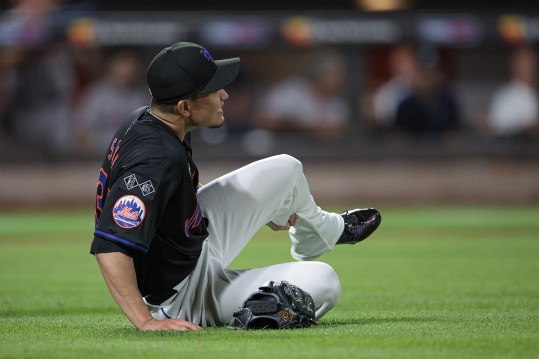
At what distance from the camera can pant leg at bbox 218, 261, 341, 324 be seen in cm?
442

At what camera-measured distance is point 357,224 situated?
5004mm

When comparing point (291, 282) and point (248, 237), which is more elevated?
point (248, 237)

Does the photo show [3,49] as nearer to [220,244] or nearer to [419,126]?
[419,126]

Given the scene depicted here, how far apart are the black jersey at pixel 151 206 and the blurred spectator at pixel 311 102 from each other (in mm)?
10522

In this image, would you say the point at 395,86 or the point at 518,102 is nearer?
the point at 518,102

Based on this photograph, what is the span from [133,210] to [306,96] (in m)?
11.3

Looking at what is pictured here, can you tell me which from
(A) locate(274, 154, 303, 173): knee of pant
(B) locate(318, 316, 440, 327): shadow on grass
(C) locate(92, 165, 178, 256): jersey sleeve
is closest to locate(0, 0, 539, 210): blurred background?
(B) locate(318, 316, 440, 327): shadow on grass

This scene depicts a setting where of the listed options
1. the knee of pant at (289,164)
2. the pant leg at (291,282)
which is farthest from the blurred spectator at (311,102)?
the pant leg at (291,282)

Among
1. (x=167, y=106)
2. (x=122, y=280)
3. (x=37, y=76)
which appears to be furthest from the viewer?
(x=37, y=76)

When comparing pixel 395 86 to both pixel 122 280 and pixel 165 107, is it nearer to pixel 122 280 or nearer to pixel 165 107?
pixel 165 107

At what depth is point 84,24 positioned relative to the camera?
578 inches

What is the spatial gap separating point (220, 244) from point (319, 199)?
10.1 meters

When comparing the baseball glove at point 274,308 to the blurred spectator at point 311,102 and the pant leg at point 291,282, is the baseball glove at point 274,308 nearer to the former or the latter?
the pant leg at point 291,282

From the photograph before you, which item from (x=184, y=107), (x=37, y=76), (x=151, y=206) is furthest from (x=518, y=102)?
(x=151, y=206)
